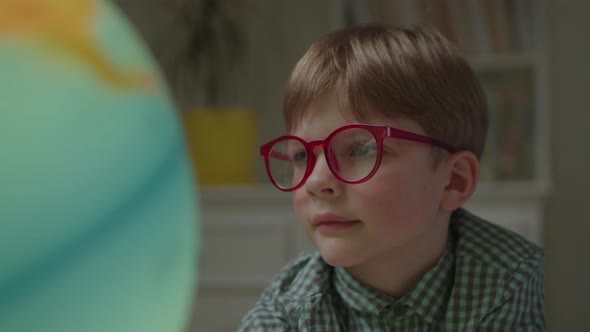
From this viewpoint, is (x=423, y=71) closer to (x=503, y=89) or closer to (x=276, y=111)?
(x=503, y=89)

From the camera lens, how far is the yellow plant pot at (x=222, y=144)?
84.3 inches

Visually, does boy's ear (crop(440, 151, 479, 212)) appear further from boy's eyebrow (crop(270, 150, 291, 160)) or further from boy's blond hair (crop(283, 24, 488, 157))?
boy's eyebrow (crop(270, 150, 291, 160))

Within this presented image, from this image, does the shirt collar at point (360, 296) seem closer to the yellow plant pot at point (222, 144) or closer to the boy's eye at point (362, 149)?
the boy's eye at point (362, 149)

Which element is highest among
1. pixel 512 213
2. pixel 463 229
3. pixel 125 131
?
pixel 125 131

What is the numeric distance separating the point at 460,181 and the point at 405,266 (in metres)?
0.13

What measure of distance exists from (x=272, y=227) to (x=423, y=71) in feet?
4.13

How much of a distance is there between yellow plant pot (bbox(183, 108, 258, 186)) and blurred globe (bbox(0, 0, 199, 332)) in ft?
5.17

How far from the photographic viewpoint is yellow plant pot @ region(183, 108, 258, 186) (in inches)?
84.3

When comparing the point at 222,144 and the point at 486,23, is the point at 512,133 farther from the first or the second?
the point at 222,144

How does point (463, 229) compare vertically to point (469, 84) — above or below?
below

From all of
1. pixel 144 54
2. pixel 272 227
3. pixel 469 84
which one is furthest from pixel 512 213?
pixel 144 54

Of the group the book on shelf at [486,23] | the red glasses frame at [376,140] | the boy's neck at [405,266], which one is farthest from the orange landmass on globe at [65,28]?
the book on shelf at [486,23]

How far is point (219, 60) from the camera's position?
7.84 feet

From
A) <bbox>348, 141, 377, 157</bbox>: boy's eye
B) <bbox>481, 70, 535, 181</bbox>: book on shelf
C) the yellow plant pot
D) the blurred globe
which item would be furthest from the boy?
<bbox>481, 70, 535, 181</bbox>: book on shelf
